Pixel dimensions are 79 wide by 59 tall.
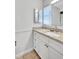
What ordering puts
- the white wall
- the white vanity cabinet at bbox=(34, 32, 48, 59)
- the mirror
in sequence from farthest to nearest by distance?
1. the white wall
2. the mirror
3. the white vanity cabinet at bbox=(34, 32, 48, 59)

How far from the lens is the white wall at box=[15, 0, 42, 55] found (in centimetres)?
362

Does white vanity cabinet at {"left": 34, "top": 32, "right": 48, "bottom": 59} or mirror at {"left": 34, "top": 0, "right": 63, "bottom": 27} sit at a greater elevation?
mirror at {"left": 34, "top": 0, "right": 63, "bottom": 27}

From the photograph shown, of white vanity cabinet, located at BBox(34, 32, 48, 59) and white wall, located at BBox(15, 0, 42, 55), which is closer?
white vanity cabinet, located at BBox(34, 32, 48, 59)

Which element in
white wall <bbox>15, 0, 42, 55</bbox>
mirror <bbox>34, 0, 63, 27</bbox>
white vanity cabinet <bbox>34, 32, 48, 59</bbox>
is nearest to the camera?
white vanity cabinet <bbox>34, 32, 48, 59</bbox>

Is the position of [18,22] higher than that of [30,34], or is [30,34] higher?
[18,22]

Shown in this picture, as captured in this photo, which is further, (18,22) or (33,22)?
(33,22)

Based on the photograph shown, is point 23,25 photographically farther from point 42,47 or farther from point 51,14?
point 42,47
